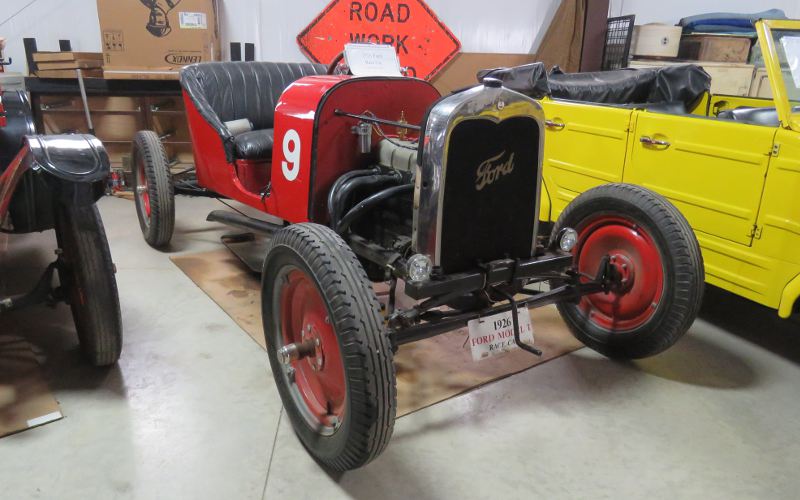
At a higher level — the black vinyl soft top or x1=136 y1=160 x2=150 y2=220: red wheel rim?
the black vinyl soft top

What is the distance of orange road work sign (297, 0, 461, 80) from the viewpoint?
6160 millimetres

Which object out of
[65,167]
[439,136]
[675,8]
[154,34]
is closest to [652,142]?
[439,136]

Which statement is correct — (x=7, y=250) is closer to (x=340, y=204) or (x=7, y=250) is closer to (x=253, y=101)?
(x=253, y=101)

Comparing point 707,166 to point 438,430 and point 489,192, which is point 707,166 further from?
point 438,430

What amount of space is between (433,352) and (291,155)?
3.69 ft

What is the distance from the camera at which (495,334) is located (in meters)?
1.95

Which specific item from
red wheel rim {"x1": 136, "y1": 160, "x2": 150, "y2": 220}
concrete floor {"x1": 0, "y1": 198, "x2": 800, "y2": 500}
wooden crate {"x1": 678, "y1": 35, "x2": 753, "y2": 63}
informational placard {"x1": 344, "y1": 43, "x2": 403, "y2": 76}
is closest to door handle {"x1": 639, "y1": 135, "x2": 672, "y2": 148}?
concrete floor {"x1": 0, "y1": 198, "x2": 800, "y2": 500}

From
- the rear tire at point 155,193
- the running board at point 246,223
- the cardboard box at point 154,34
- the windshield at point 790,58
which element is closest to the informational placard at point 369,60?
the running board at point 246,223

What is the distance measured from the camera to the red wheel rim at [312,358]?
1870mm

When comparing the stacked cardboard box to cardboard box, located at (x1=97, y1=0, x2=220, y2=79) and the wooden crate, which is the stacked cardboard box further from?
the wooden crate

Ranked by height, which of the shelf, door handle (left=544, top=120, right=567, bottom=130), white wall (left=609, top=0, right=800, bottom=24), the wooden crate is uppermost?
white wall (left=609, top=0, right=800, bottom=24)

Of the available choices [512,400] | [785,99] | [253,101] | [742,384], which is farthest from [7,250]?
[785,99]

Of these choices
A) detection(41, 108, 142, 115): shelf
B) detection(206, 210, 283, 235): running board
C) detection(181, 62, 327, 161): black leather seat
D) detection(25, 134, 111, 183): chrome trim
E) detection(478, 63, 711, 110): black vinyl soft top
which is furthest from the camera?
detection(41, 108, 142, 115): shelf

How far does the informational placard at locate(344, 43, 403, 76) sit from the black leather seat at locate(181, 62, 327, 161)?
32.9 inches
